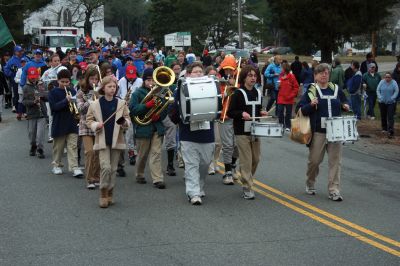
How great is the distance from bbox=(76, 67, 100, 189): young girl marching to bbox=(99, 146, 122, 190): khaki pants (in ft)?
4.36

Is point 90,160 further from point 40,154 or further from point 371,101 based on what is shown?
point 371,101

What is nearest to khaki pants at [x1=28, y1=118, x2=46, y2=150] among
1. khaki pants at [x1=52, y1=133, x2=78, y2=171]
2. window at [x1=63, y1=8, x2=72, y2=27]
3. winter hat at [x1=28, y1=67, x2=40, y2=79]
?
winter hat at [x1=28, y1=67, x2=40, y2=79]

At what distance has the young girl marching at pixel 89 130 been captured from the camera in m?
11.4

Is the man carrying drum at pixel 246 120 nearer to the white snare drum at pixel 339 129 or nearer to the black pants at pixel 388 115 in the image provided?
the white snare drum at pixel 339 129

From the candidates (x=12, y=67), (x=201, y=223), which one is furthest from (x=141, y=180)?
(x=12, y=67)

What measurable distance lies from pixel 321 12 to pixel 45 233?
21.5 metres

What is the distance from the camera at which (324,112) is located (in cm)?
1045

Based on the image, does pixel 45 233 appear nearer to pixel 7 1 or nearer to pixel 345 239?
pixel 345 239

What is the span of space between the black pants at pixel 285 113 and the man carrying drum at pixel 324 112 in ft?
29.6

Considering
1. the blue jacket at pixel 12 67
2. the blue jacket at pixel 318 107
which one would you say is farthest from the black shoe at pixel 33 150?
the blue jacket at pixel 12 67

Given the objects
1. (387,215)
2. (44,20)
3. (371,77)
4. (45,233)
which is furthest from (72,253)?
(44,20)

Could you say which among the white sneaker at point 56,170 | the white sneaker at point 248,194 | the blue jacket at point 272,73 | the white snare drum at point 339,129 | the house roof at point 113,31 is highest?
the house roof at point 113,31

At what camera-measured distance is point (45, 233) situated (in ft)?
28.3

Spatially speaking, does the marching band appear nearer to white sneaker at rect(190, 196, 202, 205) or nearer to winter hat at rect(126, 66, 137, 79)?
white sneaker at rect(190, 196, 202, 205)
